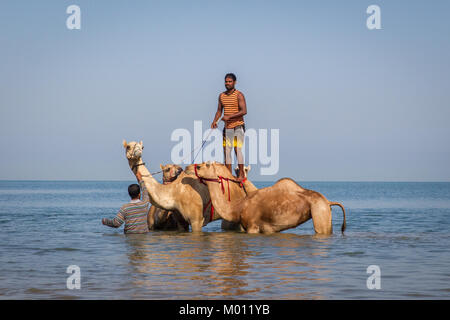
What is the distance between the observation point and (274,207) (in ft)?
46.4

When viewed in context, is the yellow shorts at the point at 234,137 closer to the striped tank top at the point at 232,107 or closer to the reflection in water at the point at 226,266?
the striped tank top at the point at 232,107

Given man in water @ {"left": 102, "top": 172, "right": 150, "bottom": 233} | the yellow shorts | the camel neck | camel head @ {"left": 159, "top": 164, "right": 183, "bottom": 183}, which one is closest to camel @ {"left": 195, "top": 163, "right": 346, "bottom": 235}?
the yellow shorts

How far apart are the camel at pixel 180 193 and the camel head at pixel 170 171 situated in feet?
3.87

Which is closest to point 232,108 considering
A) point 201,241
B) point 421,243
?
point 201,241

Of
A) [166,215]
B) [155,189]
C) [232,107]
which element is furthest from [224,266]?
[166,215]

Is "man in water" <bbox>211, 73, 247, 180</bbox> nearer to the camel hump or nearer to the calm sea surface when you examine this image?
the camel hump

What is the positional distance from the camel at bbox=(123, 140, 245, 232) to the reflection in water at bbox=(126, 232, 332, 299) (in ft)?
1.83

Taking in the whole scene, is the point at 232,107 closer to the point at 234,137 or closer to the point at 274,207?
the point at 234,137

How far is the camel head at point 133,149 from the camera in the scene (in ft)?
48.8

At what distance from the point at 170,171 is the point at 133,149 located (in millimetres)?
1936

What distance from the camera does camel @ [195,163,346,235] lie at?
552 inches

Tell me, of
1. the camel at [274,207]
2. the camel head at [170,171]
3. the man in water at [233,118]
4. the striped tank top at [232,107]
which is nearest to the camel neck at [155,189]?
the camel at [274,207]
